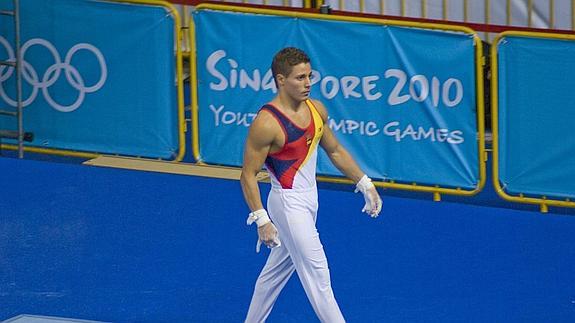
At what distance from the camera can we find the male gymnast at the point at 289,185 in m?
8.88

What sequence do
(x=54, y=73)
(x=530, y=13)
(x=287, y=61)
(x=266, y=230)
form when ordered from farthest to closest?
(x=530, y=13) → (x=54, y=73) → (x=287, y=61) → (x=266, y=230)

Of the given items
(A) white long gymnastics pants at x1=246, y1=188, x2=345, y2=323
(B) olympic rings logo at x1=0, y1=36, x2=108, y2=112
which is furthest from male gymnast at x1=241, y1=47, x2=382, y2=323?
(B) olympic rings logo at x1=0, y1=36, x2=108, y2=112

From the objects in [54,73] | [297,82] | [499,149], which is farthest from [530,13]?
[297,82]

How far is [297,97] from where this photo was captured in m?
8.94

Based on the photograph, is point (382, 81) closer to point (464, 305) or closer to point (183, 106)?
point (183, 106)

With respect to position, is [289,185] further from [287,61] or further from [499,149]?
[499,149]

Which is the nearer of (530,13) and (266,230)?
(266,230)

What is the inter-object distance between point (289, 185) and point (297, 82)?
671mm

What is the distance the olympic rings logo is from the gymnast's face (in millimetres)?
4466

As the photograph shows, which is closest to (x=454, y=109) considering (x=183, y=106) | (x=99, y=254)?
(x=183, y=106)

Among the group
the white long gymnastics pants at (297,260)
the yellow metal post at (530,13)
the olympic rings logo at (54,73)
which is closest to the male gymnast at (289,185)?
the white long gymnastics pants at (297,260)

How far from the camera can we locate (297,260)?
8969 mm

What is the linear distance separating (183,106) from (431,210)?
8.39 ft

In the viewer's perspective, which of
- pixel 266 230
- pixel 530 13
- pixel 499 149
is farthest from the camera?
pixel 530 13
